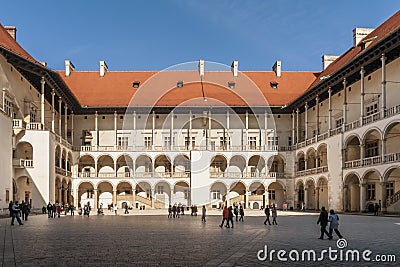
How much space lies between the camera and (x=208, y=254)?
11039 mm

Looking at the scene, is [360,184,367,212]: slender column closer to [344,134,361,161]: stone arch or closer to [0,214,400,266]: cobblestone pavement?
[344,134,361,161]: stone arch

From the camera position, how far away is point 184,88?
54125 mm

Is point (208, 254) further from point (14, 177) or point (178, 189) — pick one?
point (178, 189)

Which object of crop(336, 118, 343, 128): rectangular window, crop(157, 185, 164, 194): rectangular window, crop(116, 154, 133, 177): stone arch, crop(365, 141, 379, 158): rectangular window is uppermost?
crop(336, 118, 343, 128): rectangular window

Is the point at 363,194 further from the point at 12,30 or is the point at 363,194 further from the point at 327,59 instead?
the point at 12,30

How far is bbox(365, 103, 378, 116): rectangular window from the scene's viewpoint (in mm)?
35213

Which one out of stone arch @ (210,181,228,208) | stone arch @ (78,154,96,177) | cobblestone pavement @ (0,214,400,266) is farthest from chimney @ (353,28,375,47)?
cobblestone pavement @ (0,214,400,266)

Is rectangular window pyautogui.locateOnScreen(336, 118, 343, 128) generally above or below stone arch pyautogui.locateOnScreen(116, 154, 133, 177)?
above

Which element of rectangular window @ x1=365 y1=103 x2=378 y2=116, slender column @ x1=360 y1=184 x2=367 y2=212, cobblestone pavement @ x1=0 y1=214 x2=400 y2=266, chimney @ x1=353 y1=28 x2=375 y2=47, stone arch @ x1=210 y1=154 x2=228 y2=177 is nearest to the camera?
cobblestone pavement @ x1=0 y1=214 x2=400 y2=266

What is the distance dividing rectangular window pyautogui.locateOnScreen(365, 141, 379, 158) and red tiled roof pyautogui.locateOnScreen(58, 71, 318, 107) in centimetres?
1457

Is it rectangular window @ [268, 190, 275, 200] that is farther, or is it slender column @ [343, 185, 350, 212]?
rectangular window @ [268, 190, 275, 200]

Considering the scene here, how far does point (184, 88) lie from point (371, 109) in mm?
22833

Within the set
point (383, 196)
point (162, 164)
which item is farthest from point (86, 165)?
point (383, 196)

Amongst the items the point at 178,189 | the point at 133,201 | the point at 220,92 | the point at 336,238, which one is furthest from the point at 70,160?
the point at 336,238
